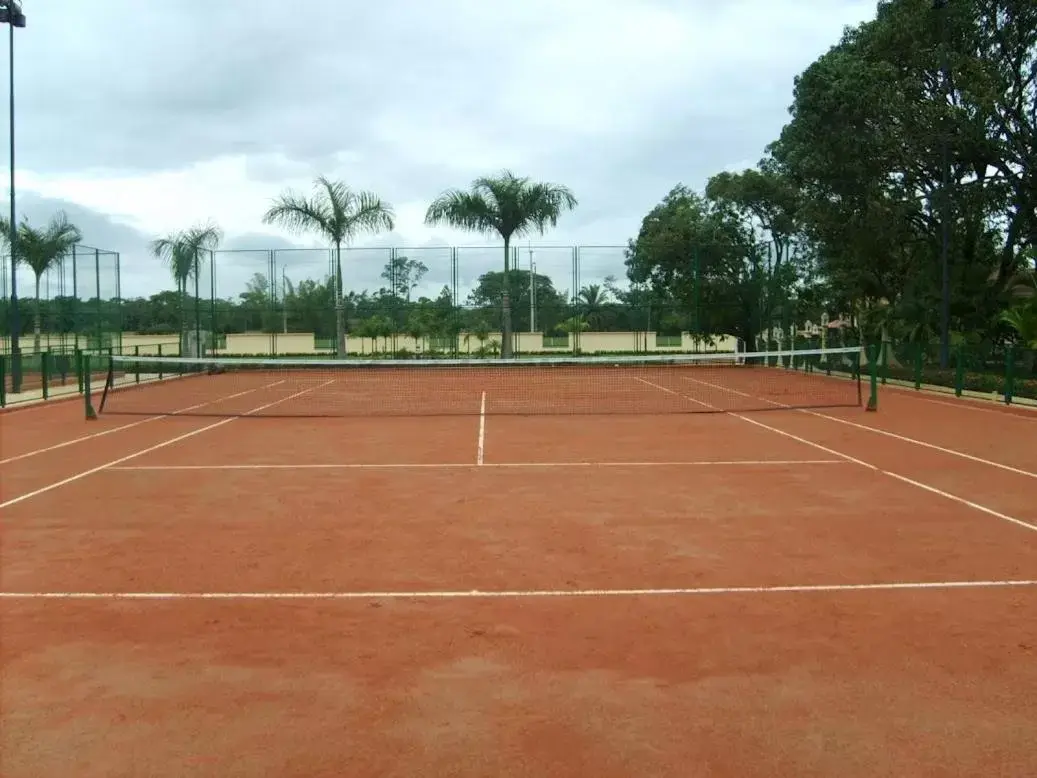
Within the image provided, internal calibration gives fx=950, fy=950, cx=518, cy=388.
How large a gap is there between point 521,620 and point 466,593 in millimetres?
685

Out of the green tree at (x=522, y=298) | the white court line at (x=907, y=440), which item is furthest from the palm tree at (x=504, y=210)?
the white court line at (x=907, y=440)

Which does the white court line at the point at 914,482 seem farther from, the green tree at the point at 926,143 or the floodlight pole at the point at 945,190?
the green tree at the point at 926,143

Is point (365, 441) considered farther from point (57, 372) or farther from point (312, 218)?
point (312, 218)

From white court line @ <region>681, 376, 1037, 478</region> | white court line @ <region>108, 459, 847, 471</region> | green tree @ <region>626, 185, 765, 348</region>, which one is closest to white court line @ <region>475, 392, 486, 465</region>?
white court line @ <region>108, 459, 847, 471</region>

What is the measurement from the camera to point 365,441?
Answer: 14820 mm

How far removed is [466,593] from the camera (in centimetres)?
633

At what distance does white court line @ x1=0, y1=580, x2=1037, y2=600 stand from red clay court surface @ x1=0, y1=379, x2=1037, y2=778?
0.03 metres

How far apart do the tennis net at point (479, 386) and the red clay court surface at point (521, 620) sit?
24.4 ft

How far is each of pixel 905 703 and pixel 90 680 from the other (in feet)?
13.0

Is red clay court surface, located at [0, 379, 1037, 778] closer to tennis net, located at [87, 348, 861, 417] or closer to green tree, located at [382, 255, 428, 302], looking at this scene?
tennis net, located at [87, 348, 861, 417]

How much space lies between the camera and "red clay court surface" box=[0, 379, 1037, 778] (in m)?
4.02

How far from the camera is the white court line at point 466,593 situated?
6.25 m

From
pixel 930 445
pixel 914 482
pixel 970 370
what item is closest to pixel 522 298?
pixel 970 370

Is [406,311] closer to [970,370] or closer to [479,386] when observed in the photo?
[479,386]
